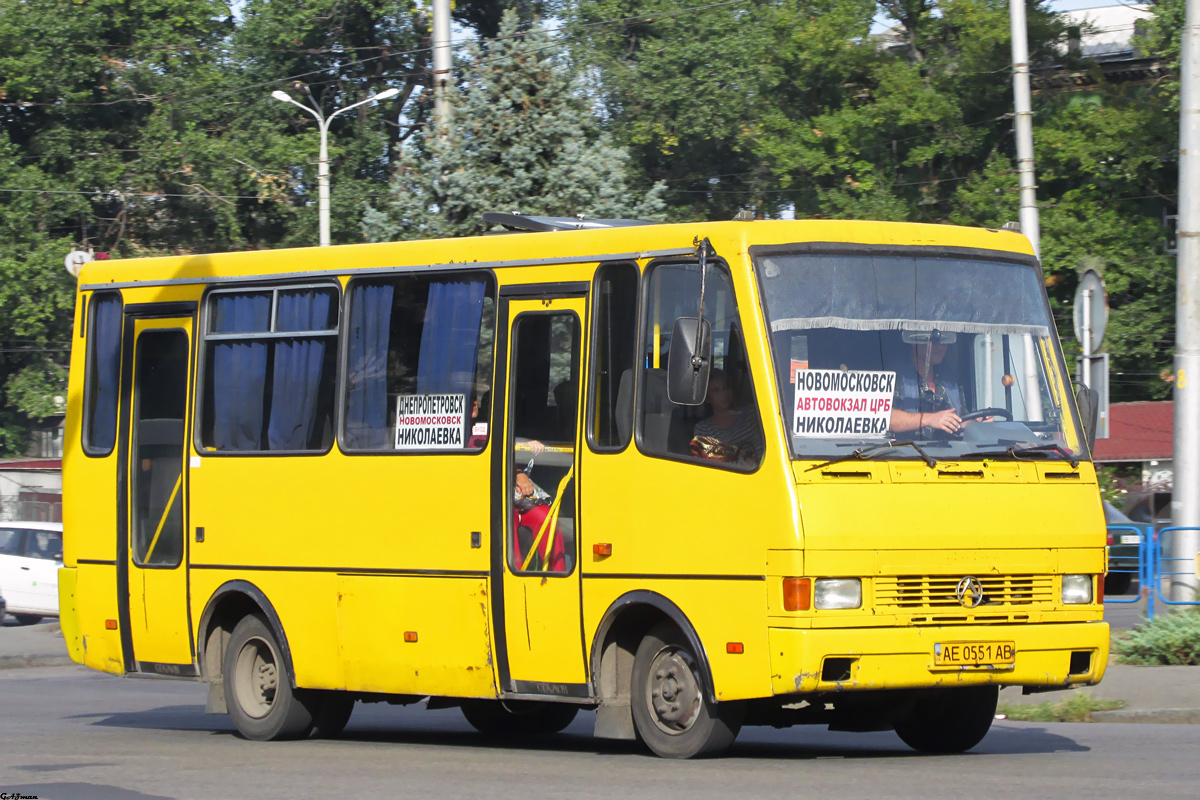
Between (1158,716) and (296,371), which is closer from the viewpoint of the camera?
(296,371)

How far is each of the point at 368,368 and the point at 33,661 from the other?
10890mm

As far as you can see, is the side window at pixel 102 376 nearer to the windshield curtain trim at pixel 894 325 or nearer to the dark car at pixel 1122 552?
the windshield curtain trim at pixel 894 325

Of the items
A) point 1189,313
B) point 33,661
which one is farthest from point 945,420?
→ point 33,661

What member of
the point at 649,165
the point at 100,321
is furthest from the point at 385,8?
the point at 100,321

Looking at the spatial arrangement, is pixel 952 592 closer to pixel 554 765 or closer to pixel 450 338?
pixel 554 765

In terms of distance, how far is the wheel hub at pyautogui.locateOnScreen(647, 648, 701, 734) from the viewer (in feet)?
28.4

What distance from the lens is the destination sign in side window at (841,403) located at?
27.5 feet

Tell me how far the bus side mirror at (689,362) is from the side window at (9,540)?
18910 millimetres

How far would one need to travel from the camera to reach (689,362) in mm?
8312

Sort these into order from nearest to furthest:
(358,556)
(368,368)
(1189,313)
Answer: (358,556), (368,368), (1189,313)

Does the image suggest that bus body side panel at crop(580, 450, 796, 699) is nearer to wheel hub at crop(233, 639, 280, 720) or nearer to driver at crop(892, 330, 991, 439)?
driver at crop(892, 330, 991, 439)

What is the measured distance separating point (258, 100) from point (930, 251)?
138 feet

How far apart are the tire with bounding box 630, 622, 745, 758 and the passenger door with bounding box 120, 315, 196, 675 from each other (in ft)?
12.5

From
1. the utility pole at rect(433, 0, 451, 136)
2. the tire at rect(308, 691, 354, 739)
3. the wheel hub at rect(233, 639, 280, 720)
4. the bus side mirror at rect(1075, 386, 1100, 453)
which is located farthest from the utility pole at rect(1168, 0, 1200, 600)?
the utility pole at rect(433, 0, 451, 136)
